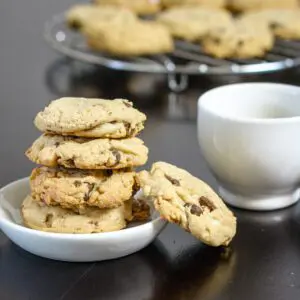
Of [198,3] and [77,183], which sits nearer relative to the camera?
[77,183]

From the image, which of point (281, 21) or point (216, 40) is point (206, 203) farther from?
point (281, 21)

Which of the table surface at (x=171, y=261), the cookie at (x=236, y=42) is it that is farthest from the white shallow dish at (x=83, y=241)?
the cookie at (x=236, y=42)

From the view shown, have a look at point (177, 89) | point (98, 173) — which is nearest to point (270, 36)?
point (177, 89)

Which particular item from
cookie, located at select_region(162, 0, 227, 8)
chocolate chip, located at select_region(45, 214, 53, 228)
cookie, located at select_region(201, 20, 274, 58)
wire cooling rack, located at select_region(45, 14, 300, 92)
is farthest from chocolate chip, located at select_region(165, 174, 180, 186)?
cookie, located at select_region(162, 0, 227, 8)

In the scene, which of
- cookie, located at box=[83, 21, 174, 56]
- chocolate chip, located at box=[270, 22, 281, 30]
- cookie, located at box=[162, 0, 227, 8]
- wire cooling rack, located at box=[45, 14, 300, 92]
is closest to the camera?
wire cooling rack, located at box=[45, 14, 300, 92]

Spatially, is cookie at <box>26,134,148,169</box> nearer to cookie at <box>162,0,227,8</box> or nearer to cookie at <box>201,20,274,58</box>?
cookie at <box>201,20,274,58</box>

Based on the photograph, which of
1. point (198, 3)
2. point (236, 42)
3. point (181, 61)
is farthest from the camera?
point (198, 3)

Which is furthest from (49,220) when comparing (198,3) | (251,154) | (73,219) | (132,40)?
(198,3)
